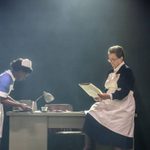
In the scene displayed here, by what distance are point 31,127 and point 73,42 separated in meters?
1.33

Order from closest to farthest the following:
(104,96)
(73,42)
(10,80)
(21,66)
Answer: (104,96), (10,80), (21,66), (73,42)

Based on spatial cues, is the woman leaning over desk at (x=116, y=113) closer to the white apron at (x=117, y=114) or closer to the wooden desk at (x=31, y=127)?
the white apron at (x=117, y=114)

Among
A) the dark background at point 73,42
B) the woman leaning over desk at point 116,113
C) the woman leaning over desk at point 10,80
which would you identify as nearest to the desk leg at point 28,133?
the woman leaning over desk at point 10,80

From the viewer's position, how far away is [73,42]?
4926 mm

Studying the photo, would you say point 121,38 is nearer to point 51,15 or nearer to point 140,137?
point 51,15

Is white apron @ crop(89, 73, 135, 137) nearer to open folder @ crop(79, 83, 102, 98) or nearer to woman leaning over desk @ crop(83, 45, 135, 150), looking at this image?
woman leaning over desk @ crop(83, 45, 135, 150)

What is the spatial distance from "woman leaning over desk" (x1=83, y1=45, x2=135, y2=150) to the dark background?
0.95 m

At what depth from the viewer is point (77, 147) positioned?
446cm

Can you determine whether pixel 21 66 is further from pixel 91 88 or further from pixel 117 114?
pixel 117 114

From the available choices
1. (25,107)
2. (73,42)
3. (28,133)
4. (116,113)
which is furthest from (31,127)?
(73,42)

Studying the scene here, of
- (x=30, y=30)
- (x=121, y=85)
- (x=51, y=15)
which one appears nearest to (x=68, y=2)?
(x=51, y=15)

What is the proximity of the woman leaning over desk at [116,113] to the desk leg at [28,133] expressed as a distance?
0.52m

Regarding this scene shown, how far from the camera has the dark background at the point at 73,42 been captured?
482 cm

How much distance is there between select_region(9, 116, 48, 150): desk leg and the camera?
A: 4.12m
